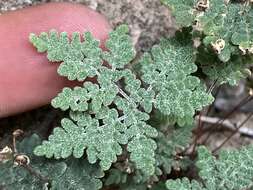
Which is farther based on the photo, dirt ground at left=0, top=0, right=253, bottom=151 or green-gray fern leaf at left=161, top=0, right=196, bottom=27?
dirt ground at left=0, top=0, right=253, bottom=151

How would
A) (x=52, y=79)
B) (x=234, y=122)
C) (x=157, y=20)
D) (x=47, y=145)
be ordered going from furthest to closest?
1. (x=234, y=122)
2. (x=157, y=20)
3. (x=52, y=79)
4. (x=47, y=145)

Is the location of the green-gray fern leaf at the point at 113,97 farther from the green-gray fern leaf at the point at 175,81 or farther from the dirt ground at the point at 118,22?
the dirt ground at the point at 118,22

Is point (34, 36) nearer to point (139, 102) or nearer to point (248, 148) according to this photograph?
point (139, 102)

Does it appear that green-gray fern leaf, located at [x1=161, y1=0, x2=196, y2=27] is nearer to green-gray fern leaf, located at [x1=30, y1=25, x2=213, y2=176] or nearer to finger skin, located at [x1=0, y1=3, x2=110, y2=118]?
green-gray fern leaf, located at [x1=30, y1=25, x2=213, y2=176]

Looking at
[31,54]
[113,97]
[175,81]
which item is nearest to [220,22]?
[175,81]

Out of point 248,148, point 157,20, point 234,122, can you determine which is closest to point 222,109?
point 234,122

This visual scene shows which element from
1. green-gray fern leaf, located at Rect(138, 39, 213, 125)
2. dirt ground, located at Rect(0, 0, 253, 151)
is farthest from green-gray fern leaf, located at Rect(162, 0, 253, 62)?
dirt ground, located at Rect(0, 0, 253, 151)
